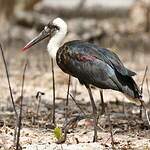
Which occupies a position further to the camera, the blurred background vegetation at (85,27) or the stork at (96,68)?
the blurred background vegetation at (85,27)

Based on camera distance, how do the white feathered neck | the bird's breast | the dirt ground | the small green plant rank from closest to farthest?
the small green plant, the dirt ground, the bird's breast, the white feathered neck

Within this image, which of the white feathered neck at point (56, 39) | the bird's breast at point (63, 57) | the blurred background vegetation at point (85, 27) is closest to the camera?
the bird's breast at point (63, 57)

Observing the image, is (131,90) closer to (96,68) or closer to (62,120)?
(96,68)

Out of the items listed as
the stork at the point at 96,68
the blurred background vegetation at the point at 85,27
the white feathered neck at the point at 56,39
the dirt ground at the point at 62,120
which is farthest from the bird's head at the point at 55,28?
the blurred background vegetation at the point at 85,27

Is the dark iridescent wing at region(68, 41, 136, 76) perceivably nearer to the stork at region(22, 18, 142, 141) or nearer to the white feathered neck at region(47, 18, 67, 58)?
the stork at region(22, 18, 142, 141)

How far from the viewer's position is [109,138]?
740 cm

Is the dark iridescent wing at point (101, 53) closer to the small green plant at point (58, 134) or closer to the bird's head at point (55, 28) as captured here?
the bird's head at point (55, 28)

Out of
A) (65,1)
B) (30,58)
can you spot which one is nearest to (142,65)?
(30,58)

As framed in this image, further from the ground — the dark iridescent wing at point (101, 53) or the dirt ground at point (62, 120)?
the dark iridescent wing at point (101, 53)

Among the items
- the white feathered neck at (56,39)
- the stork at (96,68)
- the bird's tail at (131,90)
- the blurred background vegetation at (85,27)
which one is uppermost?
the blurred background vegetation at (85,27)

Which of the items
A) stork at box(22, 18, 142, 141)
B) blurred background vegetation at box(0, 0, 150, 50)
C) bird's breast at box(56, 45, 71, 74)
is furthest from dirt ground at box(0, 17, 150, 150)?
blurred background vegetation at box(0, 0, 150, 50)

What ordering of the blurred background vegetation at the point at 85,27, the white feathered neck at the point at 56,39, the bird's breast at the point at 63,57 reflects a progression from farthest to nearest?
1. the blurred background vegetation at the point at 85,27
2. the white feathered neck at the point at 56,39
3. the bird's breast at the point at 63,57

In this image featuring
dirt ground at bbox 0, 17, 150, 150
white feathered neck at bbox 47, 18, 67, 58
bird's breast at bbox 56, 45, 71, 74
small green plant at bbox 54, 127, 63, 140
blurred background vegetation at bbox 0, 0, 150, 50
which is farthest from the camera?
blurred background vegetation at bbox 0, 0, 150, 50

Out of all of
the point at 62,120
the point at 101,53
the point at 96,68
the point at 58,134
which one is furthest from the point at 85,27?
the point at 58,134
